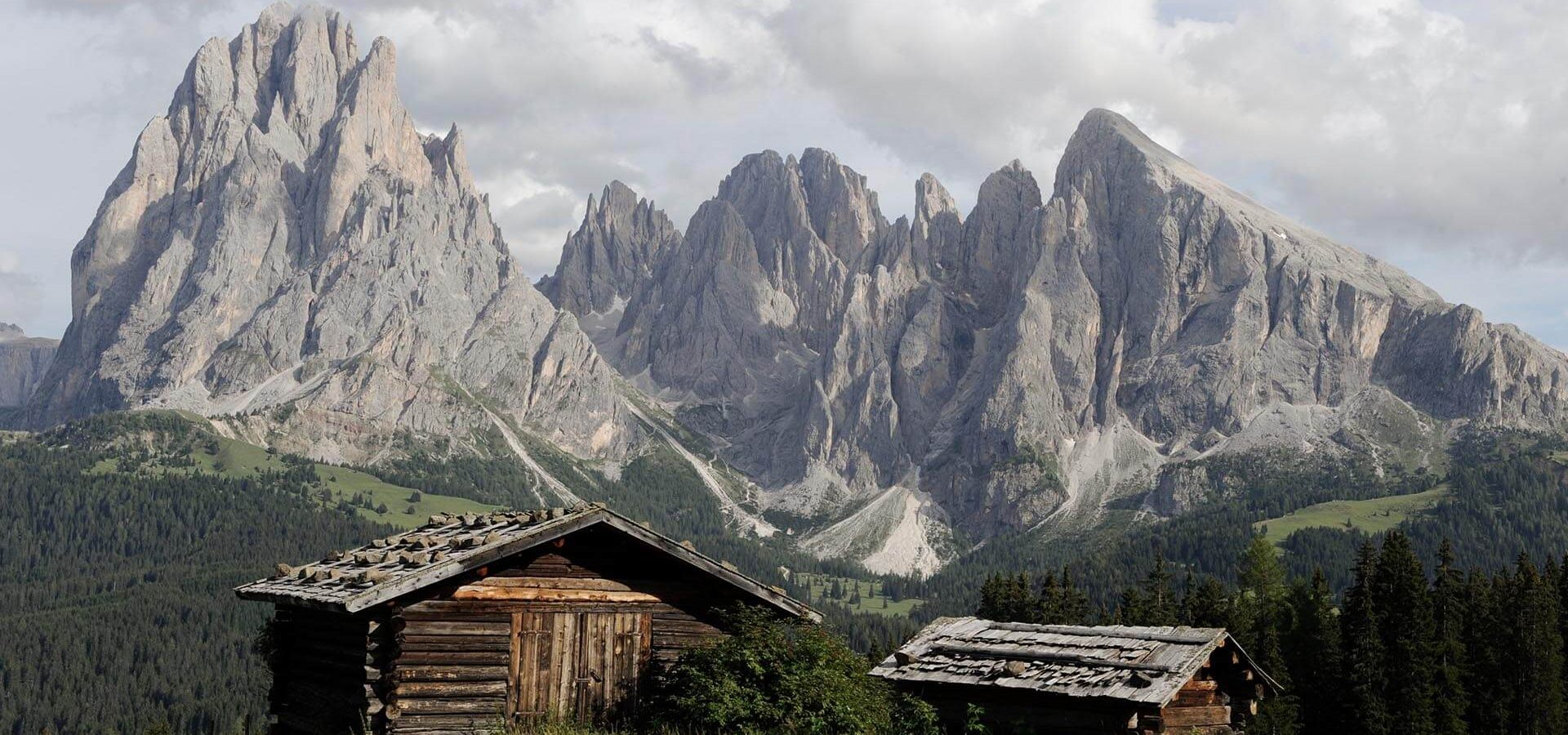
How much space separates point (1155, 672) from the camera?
28.1 meters

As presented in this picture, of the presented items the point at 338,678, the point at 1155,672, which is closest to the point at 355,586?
the point at 338,678

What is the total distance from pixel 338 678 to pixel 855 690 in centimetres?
1102

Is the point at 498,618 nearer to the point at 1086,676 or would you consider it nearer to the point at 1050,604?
the point at 1086,676

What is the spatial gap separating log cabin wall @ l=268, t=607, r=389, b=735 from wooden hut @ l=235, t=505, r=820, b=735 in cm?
5

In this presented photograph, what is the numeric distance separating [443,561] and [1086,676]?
542 inches

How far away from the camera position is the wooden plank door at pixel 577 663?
27297 millimetres

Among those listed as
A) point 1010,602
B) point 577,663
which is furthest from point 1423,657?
point 577,663

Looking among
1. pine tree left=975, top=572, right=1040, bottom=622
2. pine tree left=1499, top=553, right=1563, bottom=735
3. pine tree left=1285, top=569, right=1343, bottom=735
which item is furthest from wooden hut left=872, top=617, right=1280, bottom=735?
pine tree left=975, top=572, right=1040, bottom=622

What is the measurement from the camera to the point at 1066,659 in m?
29.3

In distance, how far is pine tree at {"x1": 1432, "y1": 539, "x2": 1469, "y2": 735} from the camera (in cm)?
7344

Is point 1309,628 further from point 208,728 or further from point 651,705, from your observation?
point 208,728

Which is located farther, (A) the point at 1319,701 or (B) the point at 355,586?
(A) the point at 1319,701

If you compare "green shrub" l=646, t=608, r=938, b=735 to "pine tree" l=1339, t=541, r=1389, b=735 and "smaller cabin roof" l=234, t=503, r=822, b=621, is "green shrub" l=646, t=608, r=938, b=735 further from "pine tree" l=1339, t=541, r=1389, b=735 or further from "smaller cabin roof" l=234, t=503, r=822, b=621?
"pine tree" l=1339, t=541, r=1389, b=735

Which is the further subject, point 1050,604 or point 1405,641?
point 1050,604
